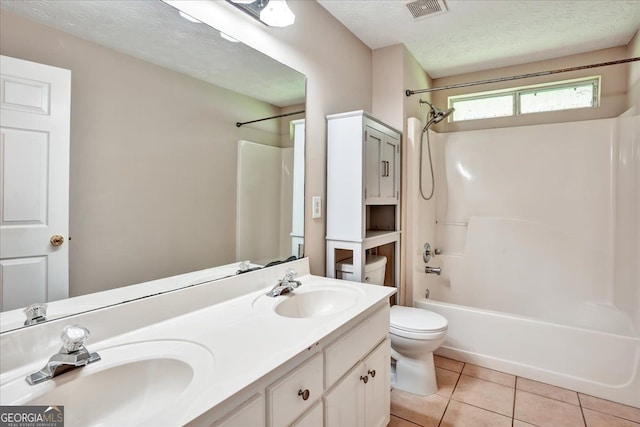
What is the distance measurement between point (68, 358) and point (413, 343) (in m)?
1.69

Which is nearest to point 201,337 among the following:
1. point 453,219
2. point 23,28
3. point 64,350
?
point 64,350

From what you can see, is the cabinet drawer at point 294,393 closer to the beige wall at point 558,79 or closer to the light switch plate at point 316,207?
the light switch plate at point 316,207

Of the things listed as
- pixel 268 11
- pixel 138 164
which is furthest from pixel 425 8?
pixel 138 164

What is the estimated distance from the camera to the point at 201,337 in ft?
3.25

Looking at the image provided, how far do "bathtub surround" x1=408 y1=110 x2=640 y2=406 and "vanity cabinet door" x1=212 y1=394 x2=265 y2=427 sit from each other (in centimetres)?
193

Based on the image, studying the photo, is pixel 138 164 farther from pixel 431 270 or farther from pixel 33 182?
pixel 431 270

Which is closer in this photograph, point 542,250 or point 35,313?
point 35,313

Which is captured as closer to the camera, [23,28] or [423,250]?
[23,28]

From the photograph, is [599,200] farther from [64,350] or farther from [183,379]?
[64,350]

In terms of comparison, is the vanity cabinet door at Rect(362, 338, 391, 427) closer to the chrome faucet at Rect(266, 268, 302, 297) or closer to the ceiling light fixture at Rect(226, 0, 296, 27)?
the chrome faucet at Rect(266, 268, 302, 297)

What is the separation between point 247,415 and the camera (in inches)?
30.4

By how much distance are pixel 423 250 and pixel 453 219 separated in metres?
→ 0.54

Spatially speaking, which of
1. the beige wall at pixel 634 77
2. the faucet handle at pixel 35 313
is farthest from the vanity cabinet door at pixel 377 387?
the beige wall at pixel 634 77

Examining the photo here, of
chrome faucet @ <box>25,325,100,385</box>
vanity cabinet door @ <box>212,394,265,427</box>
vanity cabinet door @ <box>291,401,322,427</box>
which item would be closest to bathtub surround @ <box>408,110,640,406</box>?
vanity cabinet door @ <box>291,401,322,427</box>
